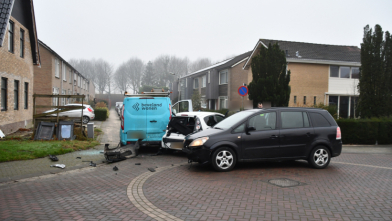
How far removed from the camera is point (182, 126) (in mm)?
10250

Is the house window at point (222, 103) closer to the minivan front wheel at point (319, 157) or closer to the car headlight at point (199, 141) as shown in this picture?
the minivan front wheel at point (319, 157)

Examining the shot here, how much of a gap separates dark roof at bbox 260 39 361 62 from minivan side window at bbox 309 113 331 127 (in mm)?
16204

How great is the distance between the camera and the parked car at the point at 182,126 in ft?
32.7

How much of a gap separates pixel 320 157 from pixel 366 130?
28.3 feet

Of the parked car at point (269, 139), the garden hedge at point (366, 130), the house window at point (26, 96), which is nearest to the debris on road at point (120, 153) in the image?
the parked car at point (269, 139)

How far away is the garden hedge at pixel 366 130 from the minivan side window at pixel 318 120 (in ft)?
23.5

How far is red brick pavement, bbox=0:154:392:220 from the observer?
15.8ft

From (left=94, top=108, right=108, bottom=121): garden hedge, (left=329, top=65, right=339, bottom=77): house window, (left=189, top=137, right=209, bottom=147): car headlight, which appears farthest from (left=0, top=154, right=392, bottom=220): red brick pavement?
(left=329, top=65, right=339, bottom=77): house window

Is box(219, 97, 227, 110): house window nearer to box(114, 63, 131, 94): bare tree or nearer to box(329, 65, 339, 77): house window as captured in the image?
box(329, 65, 339, 77): house window

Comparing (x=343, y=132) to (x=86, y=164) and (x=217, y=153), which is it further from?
(x=86, y=164)

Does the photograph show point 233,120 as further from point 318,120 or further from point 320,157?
point 320,157

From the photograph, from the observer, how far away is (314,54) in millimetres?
25359

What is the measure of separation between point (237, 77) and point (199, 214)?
82.7ft

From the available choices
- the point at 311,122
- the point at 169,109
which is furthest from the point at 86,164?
the point at 311,122
